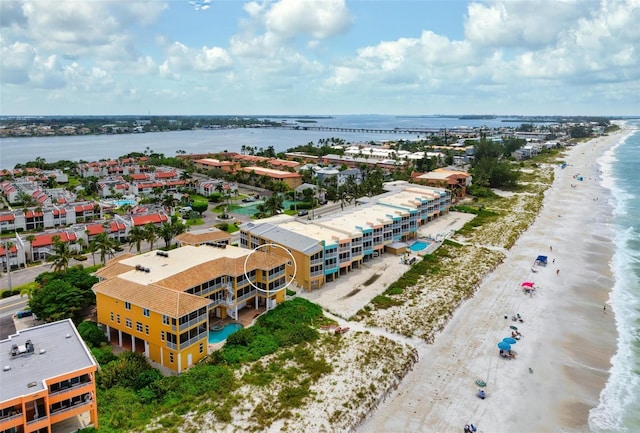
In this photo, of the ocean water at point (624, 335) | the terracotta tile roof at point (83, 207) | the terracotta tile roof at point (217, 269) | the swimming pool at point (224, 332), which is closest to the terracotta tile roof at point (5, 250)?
the terracotta tile roof at point (83, 207)

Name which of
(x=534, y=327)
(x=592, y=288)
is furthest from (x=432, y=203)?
(x=534, y=327)

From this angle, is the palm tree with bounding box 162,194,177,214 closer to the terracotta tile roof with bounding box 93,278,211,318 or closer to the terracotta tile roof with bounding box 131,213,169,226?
the terracotta tile roof with bounding box 131,213,169,226

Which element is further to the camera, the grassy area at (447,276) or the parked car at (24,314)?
the grassy area at (447,276)

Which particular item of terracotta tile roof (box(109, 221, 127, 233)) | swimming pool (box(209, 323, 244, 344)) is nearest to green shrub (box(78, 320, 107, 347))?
swimming pool (box(209, 323, 244, 344))

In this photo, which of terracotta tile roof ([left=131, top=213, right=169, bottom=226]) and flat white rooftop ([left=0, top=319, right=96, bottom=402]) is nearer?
flat white rooftop ([left=0, top=319, right=96, bottom=402])

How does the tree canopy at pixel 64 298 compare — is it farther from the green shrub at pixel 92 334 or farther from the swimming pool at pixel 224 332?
the swimming pool at pixel 224 332

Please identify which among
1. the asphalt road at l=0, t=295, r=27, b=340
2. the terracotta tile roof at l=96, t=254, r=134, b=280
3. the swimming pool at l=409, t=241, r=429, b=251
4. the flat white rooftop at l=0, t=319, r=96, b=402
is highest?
the terracotta tile roof at l=96, t=254, r=134, b=280
